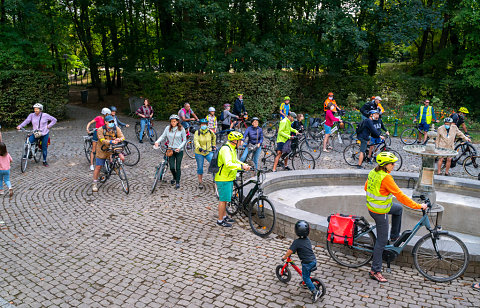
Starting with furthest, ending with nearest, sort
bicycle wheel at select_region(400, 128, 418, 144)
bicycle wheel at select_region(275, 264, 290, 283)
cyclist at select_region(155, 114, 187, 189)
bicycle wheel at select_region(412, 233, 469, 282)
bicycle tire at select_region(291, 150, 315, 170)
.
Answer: bicycle wheel at select_region(400, 128, 418, 144) → bicycle tire at select_region(291, 150, 315, 170) → cyclist at select_region(155, 114, 187, 189) → bicycle wheel at select_region(412, 233, 469, 282) → bicycle wheel at select_region(275, 264, 290, 283)

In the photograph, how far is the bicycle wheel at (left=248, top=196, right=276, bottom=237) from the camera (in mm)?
6995

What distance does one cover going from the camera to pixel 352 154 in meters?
12.7

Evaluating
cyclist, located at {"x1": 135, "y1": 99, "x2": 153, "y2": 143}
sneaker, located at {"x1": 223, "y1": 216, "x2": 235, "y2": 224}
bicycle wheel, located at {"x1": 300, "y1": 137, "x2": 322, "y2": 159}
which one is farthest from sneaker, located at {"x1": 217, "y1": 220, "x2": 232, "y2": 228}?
cyclist, located at {"x1": 135, "y1": 99, "x2": 153, "y2": 143}

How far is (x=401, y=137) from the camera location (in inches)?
658

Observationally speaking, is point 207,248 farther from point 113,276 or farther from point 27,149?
point 27,149

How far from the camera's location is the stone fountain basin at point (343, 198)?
295 inches

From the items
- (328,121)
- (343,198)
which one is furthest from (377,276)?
(328,121)

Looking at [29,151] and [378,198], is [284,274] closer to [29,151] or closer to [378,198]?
[378,198]

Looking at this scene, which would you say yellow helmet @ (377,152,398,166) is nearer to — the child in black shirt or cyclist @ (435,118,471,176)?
the child in black shirt

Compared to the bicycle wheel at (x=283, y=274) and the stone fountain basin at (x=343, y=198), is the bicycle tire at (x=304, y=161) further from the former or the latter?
the bicycle wheel at (x=283, y=274)

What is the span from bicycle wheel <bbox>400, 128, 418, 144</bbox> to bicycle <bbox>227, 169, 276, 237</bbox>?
11104 millimetres

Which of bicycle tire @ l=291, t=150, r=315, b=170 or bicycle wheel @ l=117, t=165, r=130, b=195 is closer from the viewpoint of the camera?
bicycle wheel @ l=117, t=165, r=130, b=195

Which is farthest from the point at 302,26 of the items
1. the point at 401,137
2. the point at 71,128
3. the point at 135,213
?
the point at 135,213

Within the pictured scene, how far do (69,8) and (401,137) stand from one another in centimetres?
2377
